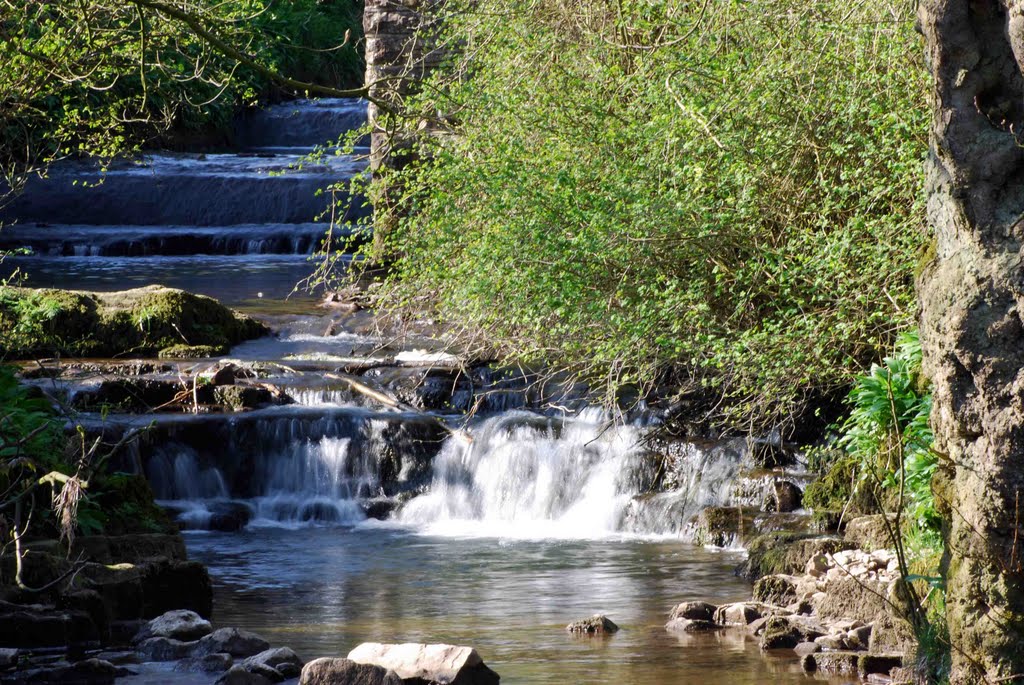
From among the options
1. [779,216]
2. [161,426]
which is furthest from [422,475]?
[779,216]

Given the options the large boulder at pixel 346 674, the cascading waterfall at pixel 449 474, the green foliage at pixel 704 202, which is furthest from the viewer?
the cascading waterfall at pixel 449 474

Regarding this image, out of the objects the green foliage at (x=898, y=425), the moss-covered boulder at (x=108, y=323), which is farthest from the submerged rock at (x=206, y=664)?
the moss-covered boulder at (x=108, y=323)

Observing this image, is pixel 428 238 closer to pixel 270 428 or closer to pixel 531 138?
pixel 531 138

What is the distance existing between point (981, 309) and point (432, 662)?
3169 mm

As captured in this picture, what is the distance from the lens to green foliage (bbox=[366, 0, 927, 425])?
10000mm

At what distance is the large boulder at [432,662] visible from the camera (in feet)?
22.5

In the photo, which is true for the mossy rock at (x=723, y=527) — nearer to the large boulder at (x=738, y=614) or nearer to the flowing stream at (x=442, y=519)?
the flowing stream at (x=442, y=519)

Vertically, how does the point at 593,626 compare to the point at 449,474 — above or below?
below

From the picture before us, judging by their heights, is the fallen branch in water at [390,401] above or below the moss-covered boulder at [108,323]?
below

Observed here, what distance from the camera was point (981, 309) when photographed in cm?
589

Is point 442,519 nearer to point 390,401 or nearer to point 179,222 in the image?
point 390,401

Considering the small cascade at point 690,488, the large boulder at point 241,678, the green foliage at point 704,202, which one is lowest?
the large boulder at point 241,678

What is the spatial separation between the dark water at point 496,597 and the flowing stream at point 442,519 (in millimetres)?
24

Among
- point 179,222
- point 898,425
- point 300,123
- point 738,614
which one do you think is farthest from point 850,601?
point 300,123
